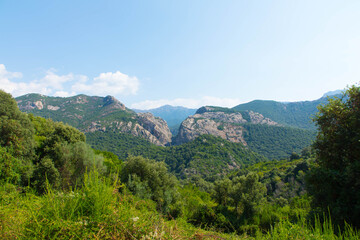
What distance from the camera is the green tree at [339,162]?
377 inches

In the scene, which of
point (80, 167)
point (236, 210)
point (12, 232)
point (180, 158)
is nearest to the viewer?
point (12, 232)

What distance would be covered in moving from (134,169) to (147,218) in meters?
26.4

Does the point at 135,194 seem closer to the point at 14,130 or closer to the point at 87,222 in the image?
the point at 87,222

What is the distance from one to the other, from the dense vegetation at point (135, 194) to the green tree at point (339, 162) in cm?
5

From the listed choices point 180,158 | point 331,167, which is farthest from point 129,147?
point 331,167

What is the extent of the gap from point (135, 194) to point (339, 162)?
16.2m

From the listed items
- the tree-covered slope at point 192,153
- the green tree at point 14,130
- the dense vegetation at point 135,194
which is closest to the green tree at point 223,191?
the dense vegetation at point 135,194

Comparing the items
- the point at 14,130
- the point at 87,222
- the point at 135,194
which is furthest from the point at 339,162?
the point at 14,130

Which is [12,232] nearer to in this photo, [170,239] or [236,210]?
[170,239]

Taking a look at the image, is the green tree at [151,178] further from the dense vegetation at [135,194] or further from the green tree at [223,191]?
the green tree at [223,191]

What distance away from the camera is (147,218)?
2.64 metres

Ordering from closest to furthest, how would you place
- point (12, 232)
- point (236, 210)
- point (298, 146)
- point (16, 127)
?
1. point (12, 232)
2. point (16, 127)
3. point (236, 210)
4. point (298, 146)

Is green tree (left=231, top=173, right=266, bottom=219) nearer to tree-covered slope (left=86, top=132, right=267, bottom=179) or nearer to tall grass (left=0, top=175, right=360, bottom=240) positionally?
tall grass (left=0, top=175, right=360, bottom=240)

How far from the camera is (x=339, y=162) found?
39.5ft
